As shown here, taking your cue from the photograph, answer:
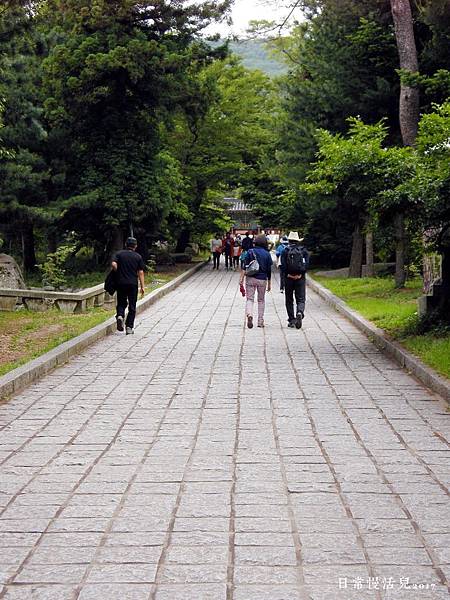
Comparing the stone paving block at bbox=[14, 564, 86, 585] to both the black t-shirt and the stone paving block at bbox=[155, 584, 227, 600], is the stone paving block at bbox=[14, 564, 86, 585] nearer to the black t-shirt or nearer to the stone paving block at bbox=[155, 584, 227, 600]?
the stone paving block at bbox=[155, 584, 227, 600]

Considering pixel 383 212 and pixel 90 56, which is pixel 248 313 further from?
pixel 90 56

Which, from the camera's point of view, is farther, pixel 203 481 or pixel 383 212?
pixel 383 212

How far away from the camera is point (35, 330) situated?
16844 mm

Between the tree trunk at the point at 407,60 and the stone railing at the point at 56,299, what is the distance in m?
8.74

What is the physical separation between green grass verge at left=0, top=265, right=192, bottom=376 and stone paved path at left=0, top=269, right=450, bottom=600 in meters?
1.41

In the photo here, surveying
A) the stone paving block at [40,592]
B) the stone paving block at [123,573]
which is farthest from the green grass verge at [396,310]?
the stone paving block at [40,592]

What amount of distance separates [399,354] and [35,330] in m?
7.72

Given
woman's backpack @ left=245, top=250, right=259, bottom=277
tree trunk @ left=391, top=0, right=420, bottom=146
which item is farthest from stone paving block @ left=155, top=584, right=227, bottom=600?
tree trunk @ left=391, top=0, right=420, bottom=146

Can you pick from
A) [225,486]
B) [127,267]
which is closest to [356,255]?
[127,267]

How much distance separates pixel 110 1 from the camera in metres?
32.4

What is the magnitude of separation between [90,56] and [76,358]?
2063 centimetres

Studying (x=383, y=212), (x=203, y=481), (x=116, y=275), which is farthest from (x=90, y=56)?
(x=203, y=481)

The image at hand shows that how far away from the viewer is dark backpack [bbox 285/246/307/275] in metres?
16.6

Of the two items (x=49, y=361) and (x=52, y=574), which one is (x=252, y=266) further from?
(x=52, y=574)
